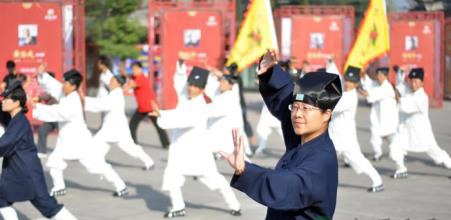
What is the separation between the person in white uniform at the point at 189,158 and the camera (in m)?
8.83

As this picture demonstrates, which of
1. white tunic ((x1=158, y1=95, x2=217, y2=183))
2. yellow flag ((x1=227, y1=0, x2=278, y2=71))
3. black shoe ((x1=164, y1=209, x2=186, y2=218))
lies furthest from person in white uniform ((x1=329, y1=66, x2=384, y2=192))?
black shoe ((x1=164, y1=209, x2=186, y2=218))

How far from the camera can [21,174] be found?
25.3 feet

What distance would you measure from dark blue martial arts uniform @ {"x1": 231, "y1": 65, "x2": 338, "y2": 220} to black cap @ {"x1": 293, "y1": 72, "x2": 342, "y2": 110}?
167mm

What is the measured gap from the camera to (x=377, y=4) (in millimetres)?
13500

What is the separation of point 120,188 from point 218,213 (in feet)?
4.85

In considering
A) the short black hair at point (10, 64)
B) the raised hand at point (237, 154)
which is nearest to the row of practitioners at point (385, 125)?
the short black hair at point (10, 64)

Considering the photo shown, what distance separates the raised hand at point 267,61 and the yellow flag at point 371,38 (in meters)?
9.01

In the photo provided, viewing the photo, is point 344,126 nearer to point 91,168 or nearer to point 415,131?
point 415,131

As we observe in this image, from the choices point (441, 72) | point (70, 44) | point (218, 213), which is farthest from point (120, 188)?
point (441, 72)

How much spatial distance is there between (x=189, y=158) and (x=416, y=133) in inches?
167

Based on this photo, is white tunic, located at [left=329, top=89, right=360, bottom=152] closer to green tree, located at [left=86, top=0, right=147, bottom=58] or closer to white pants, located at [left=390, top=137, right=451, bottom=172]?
white pants, located at [left=390, top=137, right=451, bottom=172]

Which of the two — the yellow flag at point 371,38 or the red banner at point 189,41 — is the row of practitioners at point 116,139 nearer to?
the yellow flag at point 371,38

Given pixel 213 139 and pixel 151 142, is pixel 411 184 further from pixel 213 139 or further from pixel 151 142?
pixel 151 142

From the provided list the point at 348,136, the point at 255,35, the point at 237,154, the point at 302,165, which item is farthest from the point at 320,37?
the point at 237,154
